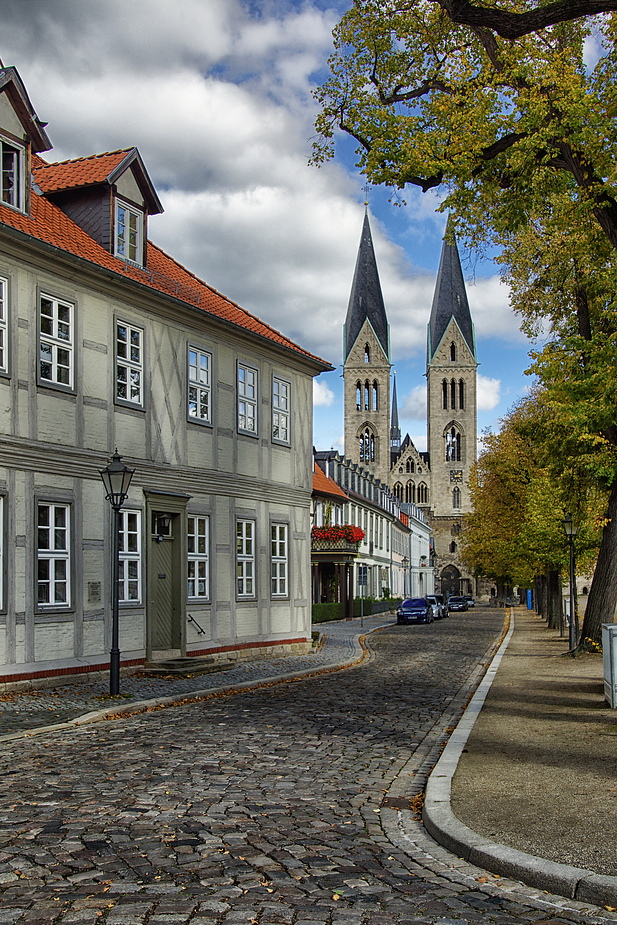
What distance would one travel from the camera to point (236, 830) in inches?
263

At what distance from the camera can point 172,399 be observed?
1936 cm

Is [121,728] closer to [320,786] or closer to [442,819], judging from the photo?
[320,786]

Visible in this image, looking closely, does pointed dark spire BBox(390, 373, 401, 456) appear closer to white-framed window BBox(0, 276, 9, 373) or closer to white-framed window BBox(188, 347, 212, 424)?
white-framed window BBox(188, 347, 212, 424)

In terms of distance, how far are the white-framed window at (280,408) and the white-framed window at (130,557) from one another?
6.06 meters

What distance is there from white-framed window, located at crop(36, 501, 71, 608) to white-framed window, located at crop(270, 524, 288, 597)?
773 cm

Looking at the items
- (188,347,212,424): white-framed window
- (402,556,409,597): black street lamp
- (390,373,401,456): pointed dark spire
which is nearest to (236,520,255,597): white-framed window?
(188,347,212,424): white-framed window

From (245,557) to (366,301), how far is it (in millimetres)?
101249

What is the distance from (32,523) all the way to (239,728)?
573 cm

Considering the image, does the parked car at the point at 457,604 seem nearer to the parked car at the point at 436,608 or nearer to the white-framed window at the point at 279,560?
the parked car at the point at 436,608

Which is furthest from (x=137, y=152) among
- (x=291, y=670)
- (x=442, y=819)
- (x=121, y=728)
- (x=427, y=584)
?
(x=427, y=584)

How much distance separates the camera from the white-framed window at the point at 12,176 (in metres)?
16.1

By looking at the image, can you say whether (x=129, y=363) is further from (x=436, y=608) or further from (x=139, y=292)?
(x=436, y=608)

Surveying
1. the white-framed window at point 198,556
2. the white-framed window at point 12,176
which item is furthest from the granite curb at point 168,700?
the white-framed window at point 12,176

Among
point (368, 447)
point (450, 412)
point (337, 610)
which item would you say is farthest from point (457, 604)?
point (450, 412)
